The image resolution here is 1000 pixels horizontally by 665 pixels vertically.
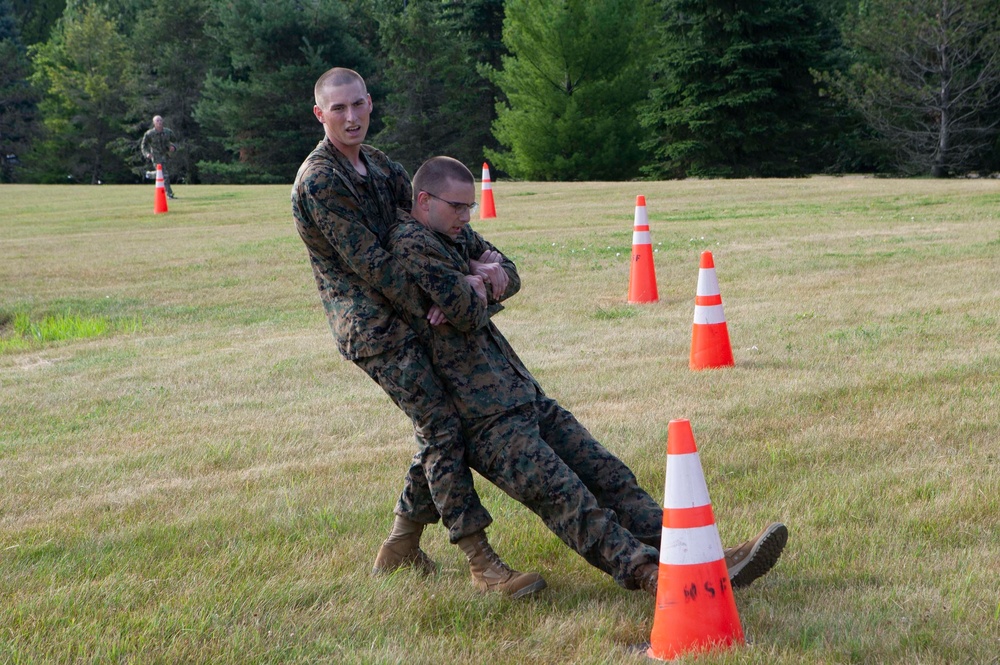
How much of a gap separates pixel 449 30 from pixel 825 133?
60.7ft

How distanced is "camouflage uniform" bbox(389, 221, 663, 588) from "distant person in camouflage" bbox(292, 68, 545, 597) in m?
0.05

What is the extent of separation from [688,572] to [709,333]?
4.17 meters

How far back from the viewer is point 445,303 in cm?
354

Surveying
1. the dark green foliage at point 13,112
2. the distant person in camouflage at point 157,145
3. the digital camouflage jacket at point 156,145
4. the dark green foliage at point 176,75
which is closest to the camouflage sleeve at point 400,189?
the distant person in camouflage at point 157,145

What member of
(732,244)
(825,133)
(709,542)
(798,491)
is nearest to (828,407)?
(798,491)

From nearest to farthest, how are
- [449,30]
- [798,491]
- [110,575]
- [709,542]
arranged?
[709,542] → [110,575] → [798,491] → [449,30]

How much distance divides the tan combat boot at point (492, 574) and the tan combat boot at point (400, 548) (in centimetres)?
25

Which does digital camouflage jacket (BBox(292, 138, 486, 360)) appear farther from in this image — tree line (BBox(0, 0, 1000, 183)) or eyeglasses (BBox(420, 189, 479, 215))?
tree line (BBox(0, 0, 1000, 183))

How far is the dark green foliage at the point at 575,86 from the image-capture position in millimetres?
45438

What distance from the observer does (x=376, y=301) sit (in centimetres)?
366

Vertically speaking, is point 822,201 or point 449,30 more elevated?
point 449,30

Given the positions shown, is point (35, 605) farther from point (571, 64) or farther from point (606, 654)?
point (571, 64)

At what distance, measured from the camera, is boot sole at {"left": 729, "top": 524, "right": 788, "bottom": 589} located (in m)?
3.54

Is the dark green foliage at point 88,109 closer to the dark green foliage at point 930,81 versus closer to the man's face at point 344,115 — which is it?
the dark green foliage at point 930,81
